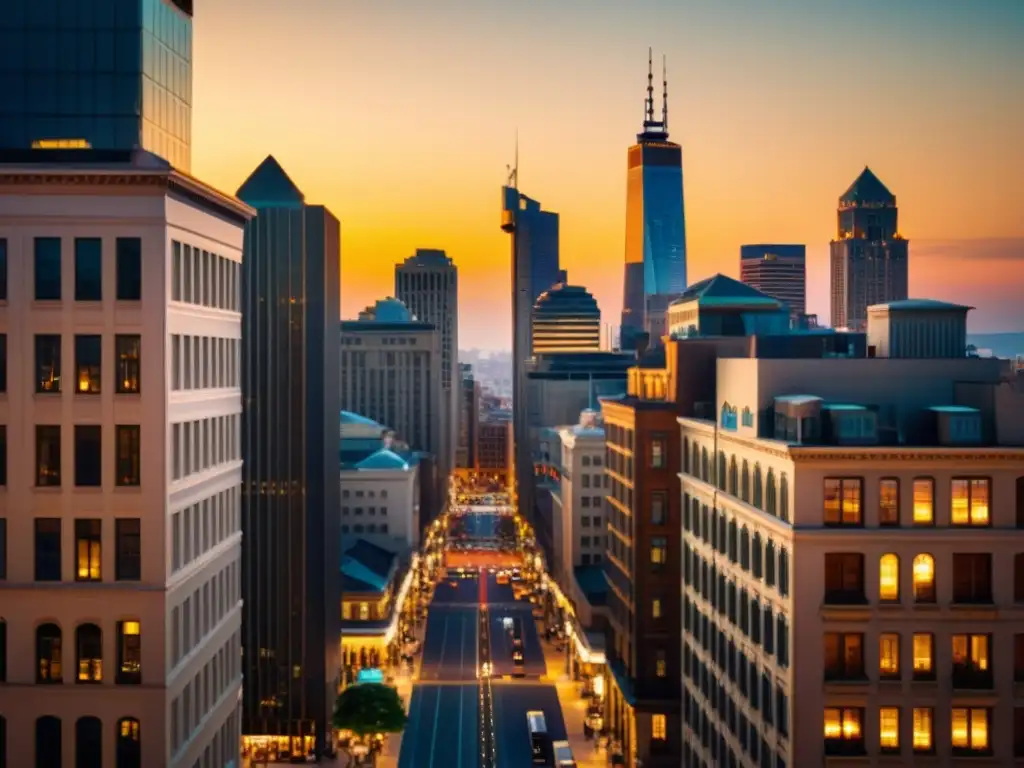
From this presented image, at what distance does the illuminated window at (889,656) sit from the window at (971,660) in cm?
280

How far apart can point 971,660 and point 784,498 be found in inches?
473

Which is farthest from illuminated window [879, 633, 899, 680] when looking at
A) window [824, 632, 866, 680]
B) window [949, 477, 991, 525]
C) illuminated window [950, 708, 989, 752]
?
window [949, 477, 991, 525]

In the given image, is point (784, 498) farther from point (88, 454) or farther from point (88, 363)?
point (88, 363)

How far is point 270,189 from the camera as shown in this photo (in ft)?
483

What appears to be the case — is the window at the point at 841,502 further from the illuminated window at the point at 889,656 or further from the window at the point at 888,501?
the illuminated window at the point at 889,656

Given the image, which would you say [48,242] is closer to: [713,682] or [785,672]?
[785,672]

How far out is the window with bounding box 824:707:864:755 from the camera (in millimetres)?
70812

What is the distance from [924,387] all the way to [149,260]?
→ 4237 centimetres

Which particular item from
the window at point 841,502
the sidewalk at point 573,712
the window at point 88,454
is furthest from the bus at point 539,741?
the window at point 88,454

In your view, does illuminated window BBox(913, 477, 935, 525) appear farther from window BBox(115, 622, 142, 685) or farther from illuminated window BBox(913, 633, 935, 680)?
window BBox(115, 622, 142, 685)

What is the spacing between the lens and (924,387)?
255 feet

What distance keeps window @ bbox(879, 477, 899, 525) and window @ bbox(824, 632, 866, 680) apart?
598cm

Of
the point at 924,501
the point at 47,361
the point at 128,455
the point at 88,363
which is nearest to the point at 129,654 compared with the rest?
the point at 128,455

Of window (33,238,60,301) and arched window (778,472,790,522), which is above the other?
window (33,238,60,301)
